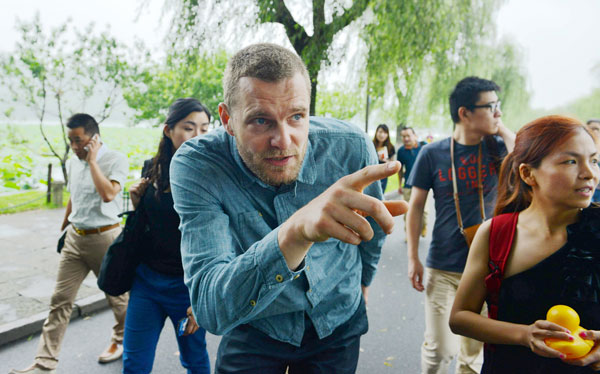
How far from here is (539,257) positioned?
183 centimetres

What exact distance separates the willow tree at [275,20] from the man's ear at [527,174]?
6.24 metres

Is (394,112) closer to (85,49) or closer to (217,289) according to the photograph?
(85,49)

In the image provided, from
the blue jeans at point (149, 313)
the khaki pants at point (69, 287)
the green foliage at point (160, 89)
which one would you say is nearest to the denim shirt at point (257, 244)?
the blue jeans at point (149, 313)

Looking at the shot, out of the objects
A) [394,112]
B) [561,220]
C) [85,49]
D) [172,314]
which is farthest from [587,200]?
[394,112]

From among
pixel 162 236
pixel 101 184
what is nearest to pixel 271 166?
pixel 162 236

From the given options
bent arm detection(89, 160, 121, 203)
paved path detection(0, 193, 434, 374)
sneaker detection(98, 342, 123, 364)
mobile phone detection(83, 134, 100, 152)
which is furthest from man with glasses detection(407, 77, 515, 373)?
mobile phone detection(83, 134, 100, 152)

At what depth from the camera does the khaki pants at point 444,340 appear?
2752 millimetres

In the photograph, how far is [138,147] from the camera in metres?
13.9

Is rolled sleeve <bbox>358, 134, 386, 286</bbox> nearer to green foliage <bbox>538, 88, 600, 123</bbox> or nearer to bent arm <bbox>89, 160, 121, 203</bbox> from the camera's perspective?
bent arm <bbox>89, 160, 121, 203</bbox>

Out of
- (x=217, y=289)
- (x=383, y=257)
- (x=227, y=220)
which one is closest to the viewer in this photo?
(x=217, y=289)

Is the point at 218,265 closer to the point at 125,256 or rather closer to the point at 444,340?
the point at 125,256

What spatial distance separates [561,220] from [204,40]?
755 cm

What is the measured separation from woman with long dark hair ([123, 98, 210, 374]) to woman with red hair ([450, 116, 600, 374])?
5.56ft

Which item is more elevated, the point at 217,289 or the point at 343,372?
the point at 217,289
